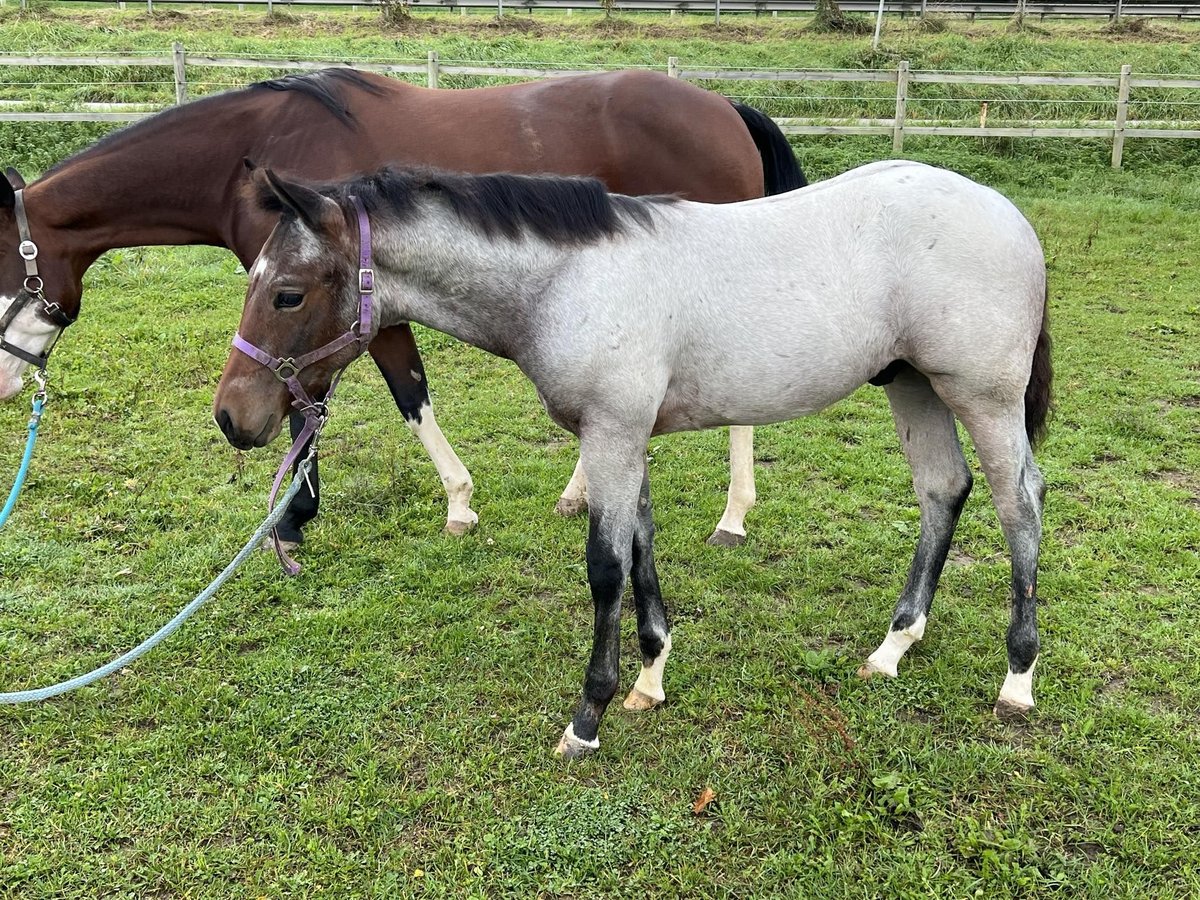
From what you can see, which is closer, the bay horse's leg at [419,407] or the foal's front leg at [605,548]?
the foal's front leg at [605,548]

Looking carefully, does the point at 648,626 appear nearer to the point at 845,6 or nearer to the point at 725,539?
the point at 725,539

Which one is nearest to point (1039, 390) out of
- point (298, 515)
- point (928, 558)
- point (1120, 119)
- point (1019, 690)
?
point (928, 558)

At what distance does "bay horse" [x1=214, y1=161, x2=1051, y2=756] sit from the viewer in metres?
2.48

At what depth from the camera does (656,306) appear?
264cm

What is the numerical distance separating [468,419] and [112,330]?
3399mm

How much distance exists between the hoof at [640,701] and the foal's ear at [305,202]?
1.99 m

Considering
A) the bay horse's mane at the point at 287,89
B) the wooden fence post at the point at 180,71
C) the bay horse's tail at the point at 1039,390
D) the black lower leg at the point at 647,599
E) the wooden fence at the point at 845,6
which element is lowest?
the black lower leg at the point at 647,599

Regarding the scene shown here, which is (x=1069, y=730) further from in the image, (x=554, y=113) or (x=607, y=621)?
(x=554, y=113)

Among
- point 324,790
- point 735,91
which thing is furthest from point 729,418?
point 735,91

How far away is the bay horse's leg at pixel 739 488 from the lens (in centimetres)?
445

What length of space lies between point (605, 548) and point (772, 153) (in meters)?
3.15

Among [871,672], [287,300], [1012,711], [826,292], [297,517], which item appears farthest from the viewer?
[297,517]

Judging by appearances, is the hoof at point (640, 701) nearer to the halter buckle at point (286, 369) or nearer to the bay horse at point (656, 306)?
the bay horse at point (656, 306)

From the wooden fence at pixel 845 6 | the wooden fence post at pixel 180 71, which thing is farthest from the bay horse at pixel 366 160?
the wooden fence at pixel 845 6
